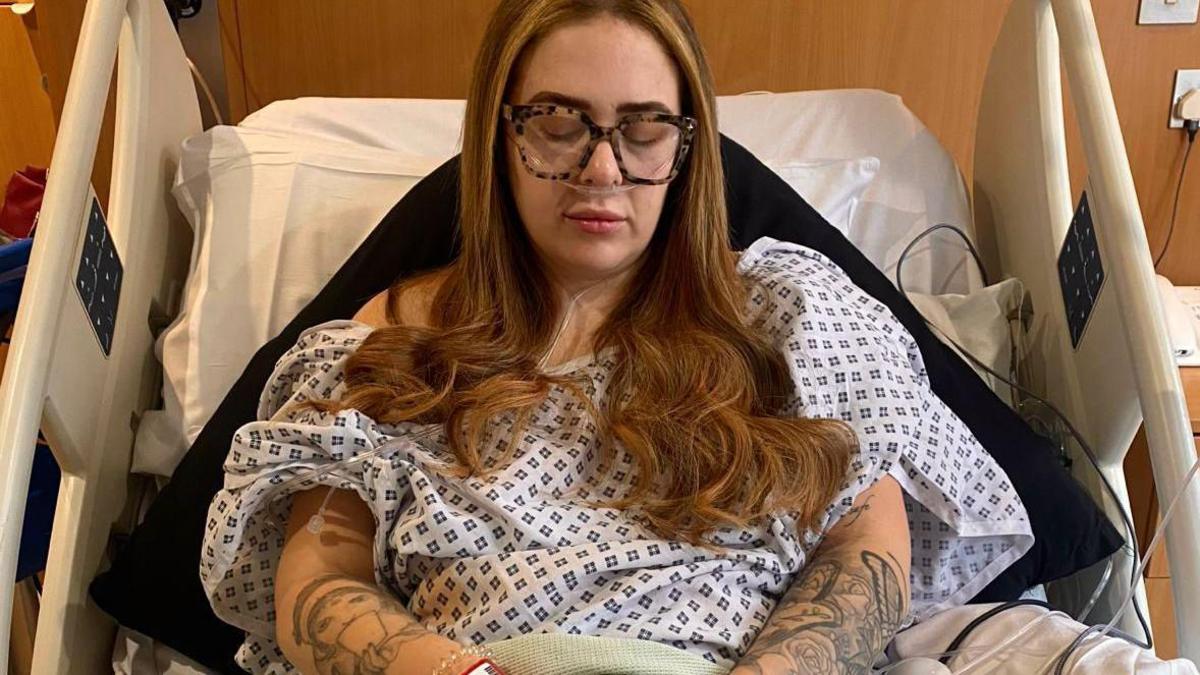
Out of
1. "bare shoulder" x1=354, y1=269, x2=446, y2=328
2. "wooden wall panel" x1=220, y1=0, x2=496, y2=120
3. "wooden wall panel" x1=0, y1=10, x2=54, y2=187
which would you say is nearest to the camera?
"bare shoulder" x1=354, y1=269, x2=446, y2=328

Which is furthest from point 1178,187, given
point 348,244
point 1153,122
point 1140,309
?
point 348,244

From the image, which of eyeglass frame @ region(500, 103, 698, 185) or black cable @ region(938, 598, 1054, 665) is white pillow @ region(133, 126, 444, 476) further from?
black cable @ region(938, 598, 1054, 665)

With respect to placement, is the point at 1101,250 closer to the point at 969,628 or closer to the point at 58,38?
the point at 969,628

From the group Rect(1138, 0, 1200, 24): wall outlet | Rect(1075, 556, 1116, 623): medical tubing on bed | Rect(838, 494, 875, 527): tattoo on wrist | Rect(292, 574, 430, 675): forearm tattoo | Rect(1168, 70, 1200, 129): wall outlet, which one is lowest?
Rect(1075, 556, 1116, 623): medical tubing on bed

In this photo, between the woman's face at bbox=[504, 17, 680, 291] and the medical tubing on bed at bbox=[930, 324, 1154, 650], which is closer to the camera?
the woman's face at bbox=[504, 17, 680, 291]

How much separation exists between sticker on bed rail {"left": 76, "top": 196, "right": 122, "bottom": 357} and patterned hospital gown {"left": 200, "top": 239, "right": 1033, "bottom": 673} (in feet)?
1.04

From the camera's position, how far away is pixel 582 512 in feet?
4.22

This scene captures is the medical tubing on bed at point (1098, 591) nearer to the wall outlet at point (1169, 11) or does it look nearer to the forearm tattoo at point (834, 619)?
the forearm tattoo at point (834, 619)

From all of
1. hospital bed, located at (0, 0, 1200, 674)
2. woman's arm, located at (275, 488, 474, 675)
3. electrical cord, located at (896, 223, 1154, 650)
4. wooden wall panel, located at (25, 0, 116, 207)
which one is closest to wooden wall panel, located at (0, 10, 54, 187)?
wooden wall panel, located at (25, 0, 116, 207)

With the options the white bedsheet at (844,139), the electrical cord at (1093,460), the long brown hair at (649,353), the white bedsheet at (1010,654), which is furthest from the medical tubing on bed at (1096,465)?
the long brown hair at (649,353)

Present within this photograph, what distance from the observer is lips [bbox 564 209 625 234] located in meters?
1.32

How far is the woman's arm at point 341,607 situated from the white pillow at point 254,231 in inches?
18.0

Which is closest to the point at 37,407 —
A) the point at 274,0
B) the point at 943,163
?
the point at 274,0

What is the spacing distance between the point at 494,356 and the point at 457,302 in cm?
10
